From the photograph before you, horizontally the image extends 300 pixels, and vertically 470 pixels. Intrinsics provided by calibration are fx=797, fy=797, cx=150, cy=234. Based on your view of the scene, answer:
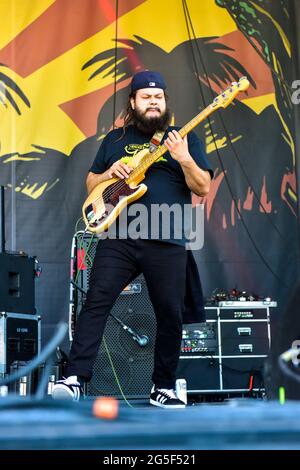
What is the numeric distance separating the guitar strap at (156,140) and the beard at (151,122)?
24 mm

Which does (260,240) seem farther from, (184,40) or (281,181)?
(184,40)

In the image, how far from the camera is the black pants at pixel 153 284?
12.8 ft

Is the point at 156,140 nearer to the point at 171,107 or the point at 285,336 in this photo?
the point at 171,107

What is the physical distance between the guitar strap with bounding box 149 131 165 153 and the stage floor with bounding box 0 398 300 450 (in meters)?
3.34

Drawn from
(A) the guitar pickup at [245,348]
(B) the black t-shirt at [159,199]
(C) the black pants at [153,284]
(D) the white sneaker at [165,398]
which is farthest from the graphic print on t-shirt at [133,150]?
(A) the guitar pickup at [245,348]

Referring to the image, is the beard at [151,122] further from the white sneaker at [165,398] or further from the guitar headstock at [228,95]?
the white sneaker at [165,398]

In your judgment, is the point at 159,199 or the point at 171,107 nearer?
the point at 159,199

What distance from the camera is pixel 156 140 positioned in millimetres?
4113

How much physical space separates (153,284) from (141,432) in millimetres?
3233

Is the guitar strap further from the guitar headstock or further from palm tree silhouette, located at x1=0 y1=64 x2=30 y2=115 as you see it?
palm tree silhouette, located at x1=0 y1=64 x2=30 y2=115

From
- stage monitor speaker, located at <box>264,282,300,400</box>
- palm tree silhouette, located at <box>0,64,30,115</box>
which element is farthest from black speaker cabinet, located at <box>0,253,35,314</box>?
stage monitor speaker, located at <box>264,282,300,400</box>

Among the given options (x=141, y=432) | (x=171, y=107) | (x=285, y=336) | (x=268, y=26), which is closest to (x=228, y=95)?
(x=171, y=107)

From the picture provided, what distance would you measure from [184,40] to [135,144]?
2590mm
